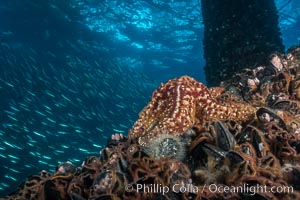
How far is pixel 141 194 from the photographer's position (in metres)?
2.87

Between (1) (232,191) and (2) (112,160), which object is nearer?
(1) (232,191)

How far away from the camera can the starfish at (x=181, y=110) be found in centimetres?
390

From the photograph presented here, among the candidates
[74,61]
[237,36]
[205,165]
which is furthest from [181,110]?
[74,61]

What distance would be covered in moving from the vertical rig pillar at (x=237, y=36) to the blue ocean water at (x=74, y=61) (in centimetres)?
1363

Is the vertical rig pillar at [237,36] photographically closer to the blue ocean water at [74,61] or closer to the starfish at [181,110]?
the starfish at [181,110]

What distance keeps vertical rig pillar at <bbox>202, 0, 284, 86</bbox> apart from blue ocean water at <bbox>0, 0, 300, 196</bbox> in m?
13.6

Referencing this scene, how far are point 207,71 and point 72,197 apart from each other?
7994mm

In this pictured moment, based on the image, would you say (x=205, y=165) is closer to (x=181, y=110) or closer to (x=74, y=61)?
(x=181, y=110)

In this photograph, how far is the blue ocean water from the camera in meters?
21.2

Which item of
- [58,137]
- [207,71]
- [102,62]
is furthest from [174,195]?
[102,62]

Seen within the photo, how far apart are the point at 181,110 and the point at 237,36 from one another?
22.8 feet

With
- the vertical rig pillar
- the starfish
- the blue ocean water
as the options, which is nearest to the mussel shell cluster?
the starfish

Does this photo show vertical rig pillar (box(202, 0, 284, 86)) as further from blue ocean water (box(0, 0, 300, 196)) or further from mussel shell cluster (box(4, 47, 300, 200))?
blue ocean water (box(0, 0, 300, 196))

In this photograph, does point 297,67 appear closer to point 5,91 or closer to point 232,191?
point 232,191
